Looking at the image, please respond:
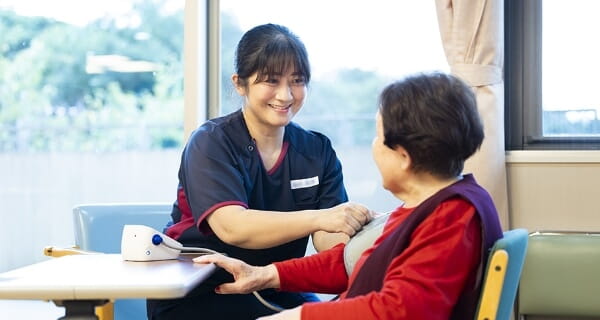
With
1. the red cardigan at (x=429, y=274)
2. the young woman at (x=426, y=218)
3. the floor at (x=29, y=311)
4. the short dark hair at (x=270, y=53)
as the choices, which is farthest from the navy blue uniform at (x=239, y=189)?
the floor at (x=29, y=311)

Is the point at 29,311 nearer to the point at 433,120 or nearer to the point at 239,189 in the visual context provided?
the point at 239,189

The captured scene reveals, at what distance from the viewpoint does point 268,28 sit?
2029 millimetres

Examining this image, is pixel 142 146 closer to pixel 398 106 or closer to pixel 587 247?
pixel 587 247

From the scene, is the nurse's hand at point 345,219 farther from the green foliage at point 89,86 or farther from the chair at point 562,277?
the green foliage at point 89,86

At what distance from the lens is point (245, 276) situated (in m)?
1.67

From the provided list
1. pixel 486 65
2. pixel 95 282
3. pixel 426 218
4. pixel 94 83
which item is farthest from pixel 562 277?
pixel 94 83

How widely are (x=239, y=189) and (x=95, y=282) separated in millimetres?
576

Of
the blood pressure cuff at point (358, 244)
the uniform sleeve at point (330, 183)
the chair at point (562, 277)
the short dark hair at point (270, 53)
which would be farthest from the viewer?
the chair at point (562, 277)

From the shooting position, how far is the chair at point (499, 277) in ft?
3.84

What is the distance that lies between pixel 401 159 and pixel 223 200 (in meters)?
0.63

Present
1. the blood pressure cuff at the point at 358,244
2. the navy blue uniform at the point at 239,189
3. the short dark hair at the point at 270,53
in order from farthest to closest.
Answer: the short dark hair at the point at 270,53
the navy blue uniform at the point at 239,189
the blood pressure cuff at the point at 358,244

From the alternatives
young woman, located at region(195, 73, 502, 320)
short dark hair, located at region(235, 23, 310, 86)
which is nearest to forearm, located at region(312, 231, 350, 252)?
short dark hair, located at region(235, 23, 310, 86)

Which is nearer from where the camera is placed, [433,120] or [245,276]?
[433,120]

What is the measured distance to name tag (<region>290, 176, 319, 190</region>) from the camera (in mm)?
2058
